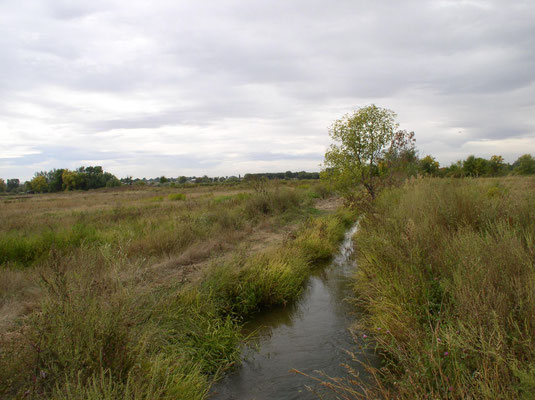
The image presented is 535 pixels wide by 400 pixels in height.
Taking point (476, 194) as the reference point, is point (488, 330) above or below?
below

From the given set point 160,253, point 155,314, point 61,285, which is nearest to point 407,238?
point 155,314

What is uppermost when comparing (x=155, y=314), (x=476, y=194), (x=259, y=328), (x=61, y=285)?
(x=476, y=194)

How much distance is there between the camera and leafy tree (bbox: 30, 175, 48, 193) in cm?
8738

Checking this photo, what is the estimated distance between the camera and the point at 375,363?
15.0 ft

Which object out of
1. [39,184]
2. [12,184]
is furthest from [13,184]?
[39,184]

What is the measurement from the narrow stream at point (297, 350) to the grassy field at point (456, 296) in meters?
0.51

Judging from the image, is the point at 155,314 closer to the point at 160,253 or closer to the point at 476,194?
the point at 160,253

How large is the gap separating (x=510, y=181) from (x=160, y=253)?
379 inches

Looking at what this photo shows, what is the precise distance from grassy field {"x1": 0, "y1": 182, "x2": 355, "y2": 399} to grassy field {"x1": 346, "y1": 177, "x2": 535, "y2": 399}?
2037 millimetres

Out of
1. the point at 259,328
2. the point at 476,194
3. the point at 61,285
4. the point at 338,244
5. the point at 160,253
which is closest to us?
the point at 61,285

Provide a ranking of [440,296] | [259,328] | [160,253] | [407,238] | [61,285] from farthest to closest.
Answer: [160,253]
[259,328]
[407,238]
[440,296]
[61,285]

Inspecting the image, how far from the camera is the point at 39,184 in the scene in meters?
89.5

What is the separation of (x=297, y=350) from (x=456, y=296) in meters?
→ 2.65

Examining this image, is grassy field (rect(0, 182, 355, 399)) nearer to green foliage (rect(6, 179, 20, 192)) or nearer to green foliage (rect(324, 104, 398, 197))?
green foliage (rect(324, 104, 398, 197))
